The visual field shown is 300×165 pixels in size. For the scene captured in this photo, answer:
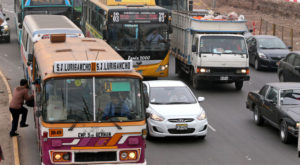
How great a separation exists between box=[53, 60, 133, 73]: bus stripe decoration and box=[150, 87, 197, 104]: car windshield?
5.99m

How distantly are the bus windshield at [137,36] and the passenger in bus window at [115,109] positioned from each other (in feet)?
45.8

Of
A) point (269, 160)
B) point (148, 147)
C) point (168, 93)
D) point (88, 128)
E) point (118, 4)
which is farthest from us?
point (118, 4)

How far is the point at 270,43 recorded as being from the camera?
34.2 m

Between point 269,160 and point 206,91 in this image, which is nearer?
point 269,160

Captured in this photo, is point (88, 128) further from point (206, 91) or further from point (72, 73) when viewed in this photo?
point (206, 91)

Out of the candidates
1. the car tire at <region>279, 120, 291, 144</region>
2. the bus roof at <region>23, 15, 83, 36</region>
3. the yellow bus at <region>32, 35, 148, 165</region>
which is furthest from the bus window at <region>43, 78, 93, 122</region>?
the bus roof at <region>23, 15, 83, 36</region>

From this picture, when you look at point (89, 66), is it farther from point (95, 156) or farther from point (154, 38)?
point (154, 38)

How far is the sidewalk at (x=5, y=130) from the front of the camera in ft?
52.6

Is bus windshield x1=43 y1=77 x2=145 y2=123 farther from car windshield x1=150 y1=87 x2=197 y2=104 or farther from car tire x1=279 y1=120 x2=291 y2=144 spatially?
car tire x1=279 y1=120 x2=291 y2=144

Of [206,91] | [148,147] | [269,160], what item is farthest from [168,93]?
[206,91]

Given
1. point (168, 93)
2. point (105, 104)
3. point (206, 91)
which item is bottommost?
point (206, 91)

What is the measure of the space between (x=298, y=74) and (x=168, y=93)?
28.0 feet

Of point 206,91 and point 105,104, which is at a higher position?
point 105,104

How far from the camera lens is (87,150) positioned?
12.8 m
